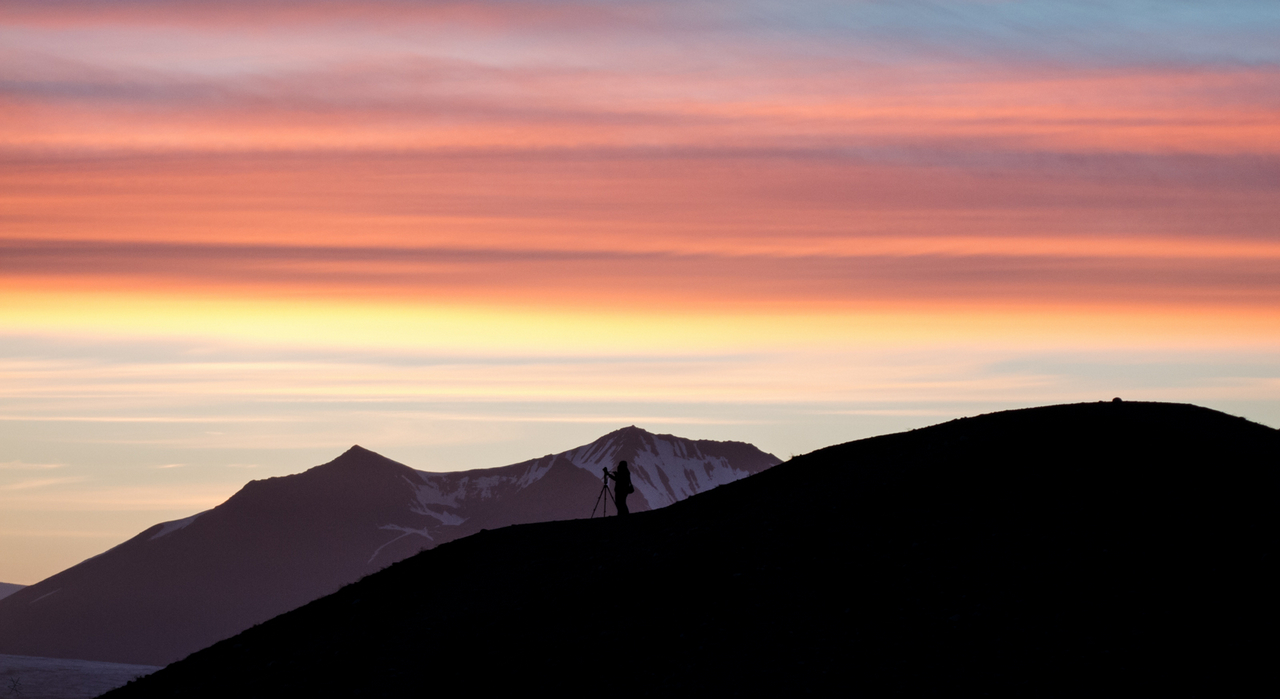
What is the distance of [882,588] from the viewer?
32.8m

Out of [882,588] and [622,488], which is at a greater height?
[622,488]

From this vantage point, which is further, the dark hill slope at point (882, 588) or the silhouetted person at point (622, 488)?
the silhouetted person at point (622, 488)

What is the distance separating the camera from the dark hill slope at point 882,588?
28953mm

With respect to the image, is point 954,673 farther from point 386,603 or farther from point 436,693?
point 386,603

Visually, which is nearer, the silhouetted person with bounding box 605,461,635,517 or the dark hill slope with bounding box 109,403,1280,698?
the dark hill slope with bounding box 109,403,1280,698

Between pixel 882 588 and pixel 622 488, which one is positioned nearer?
pixel 882 588

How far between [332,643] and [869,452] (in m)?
18.0

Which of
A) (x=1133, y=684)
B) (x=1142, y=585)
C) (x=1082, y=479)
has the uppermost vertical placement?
(x=1082, y=479)

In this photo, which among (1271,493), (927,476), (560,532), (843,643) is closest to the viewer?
(843,643)

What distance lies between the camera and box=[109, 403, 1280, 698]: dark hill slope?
95.0ft

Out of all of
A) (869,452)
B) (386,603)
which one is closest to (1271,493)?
(869,452)

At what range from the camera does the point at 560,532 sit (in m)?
43.5

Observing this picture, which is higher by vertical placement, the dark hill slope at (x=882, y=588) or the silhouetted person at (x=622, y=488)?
the silhouetted person at (x=622, y=488)

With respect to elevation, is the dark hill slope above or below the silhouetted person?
below
